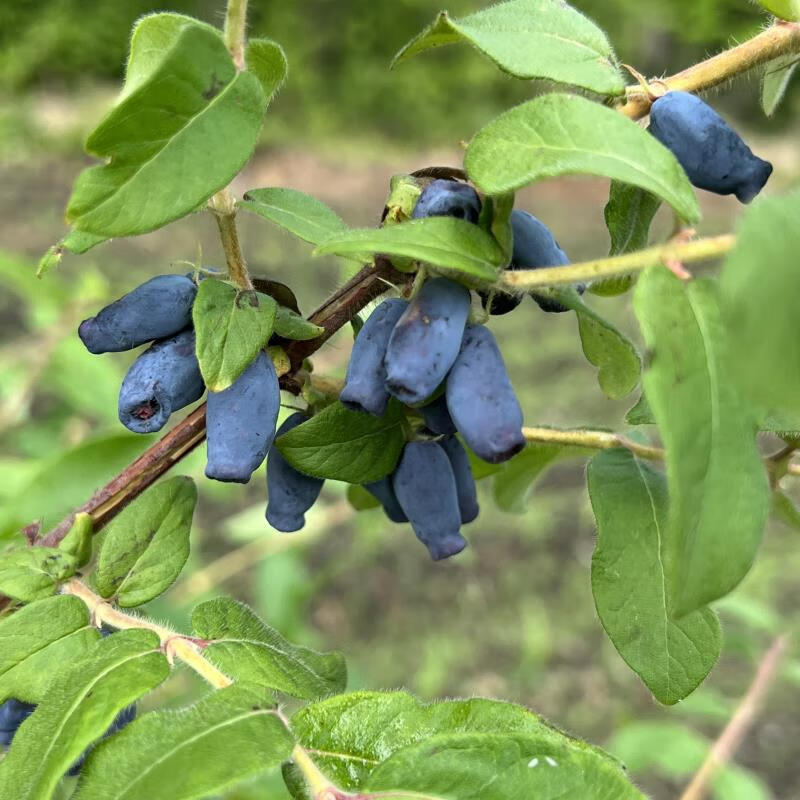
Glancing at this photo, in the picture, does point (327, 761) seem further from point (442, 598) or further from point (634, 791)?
point (442, 598)

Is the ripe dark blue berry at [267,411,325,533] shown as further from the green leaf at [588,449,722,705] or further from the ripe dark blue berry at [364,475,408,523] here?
the green leaf at [588,449,722,705]

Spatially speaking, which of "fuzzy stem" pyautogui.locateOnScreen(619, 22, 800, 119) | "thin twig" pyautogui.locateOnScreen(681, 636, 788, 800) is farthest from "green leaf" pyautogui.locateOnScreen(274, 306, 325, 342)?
"thin twig" pyautogui.locateOnScreen(681, 636, 788, 800)

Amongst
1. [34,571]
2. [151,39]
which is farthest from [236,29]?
[34,571]

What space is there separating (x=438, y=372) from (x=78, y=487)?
1.02 m

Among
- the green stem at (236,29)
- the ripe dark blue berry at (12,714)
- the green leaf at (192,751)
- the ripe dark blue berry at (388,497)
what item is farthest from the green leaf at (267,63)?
the ripe dark blue berry at (12,714)

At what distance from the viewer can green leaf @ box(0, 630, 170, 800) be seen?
719mm

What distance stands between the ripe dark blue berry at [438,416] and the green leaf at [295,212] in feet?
0.59

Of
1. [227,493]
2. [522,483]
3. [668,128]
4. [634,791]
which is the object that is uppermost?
[668,128]

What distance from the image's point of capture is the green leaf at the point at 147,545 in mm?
973

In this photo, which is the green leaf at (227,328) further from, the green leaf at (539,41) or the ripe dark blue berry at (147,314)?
the green leaf at (539,41)

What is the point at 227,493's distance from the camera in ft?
8.61

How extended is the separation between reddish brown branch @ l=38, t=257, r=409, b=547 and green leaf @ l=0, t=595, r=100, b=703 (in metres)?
0.13

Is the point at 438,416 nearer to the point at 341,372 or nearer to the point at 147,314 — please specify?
the point at 147,314

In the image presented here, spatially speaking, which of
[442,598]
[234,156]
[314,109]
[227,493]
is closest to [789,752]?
[442,598]
